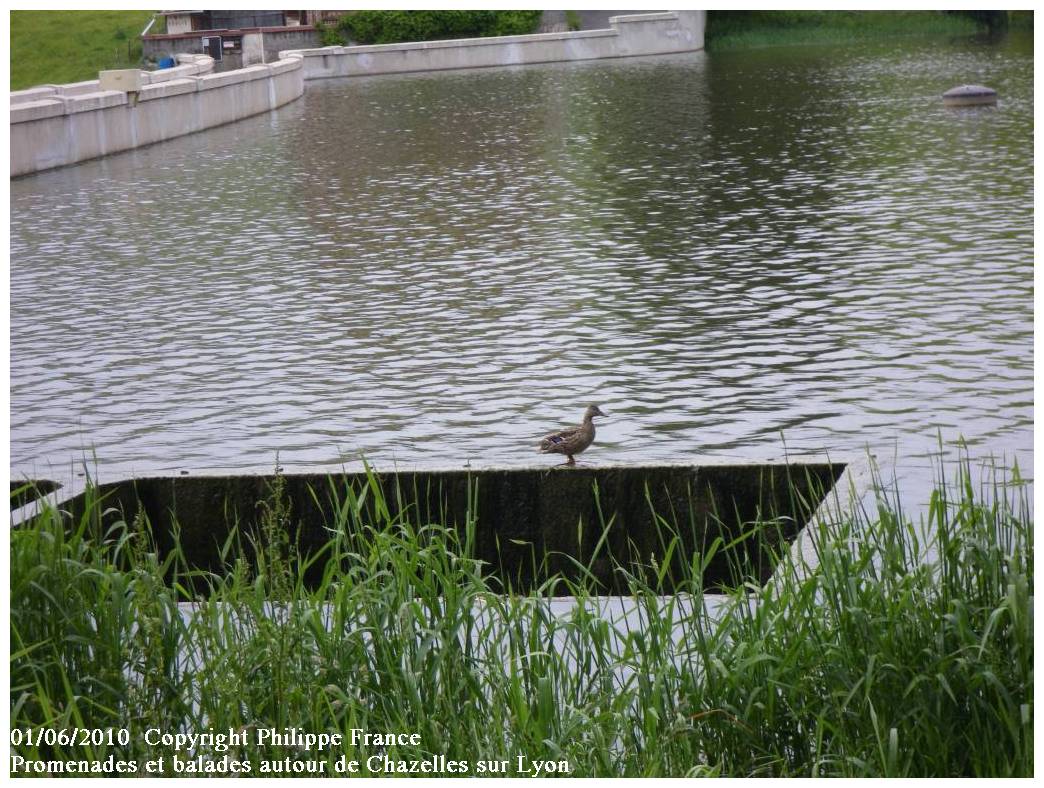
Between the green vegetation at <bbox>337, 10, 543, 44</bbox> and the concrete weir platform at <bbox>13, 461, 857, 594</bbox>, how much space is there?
62170 mm

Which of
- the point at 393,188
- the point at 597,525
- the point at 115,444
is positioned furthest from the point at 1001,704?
the point at 393,188

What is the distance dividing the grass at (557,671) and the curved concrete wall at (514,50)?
54.5 metres

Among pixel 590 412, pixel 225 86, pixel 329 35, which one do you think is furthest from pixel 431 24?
pixel 590 412

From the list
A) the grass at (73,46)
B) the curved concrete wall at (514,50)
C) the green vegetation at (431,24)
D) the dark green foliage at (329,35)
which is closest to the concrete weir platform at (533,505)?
the curved concrete wall at (514,50)

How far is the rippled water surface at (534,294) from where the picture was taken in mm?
10867

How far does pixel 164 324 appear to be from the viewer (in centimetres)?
1543

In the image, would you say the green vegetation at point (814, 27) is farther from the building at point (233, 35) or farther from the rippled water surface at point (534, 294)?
the rippled water surface at point (534, 294)

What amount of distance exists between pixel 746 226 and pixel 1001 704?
15.7 meters

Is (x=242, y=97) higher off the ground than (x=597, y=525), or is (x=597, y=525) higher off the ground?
(x=242, y=97)

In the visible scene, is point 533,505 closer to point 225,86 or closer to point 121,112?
point 121,112

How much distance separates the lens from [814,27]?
216 feet

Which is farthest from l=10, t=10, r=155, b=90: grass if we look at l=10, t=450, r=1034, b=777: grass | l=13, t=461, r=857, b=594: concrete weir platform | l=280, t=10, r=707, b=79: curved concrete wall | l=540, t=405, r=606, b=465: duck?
l=10, t=450, r=1034, b=777: grass

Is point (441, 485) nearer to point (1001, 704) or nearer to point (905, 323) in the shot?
point (1001, 704)

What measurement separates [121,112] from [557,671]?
28.3m
